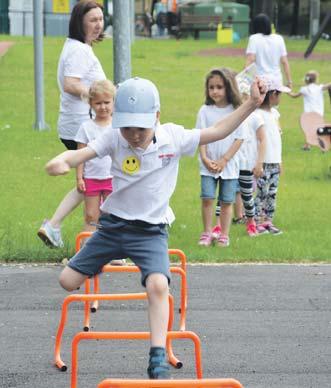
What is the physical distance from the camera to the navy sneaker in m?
5.26

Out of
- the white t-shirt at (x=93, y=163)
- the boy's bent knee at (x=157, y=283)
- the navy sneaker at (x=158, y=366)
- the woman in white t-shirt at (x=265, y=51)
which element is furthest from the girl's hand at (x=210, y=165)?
the woman in white t-shirt at (x=265, y=51)

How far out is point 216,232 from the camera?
10.4 metres

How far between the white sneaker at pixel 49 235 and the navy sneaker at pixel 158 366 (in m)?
4.00

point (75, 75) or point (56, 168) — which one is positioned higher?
point (56, 168)

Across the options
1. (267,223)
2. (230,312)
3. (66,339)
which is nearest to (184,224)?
(267,223)

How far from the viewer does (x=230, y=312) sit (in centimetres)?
793

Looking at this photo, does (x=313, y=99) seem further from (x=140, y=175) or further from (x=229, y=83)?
(x=140, y=175)

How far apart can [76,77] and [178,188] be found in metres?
4.08

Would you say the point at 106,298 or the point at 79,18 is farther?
the point at 79,18

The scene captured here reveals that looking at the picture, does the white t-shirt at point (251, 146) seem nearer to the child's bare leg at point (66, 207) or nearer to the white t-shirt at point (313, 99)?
the child's bare leg at point (66, 207)

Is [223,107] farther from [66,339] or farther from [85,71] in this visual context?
[66,339]

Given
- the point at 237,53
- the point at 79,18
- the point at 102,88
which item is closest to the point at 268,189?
the point at 79,18

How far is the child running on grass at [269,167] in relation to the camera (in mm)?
10836

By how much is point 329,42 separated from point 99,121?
3414 cm
